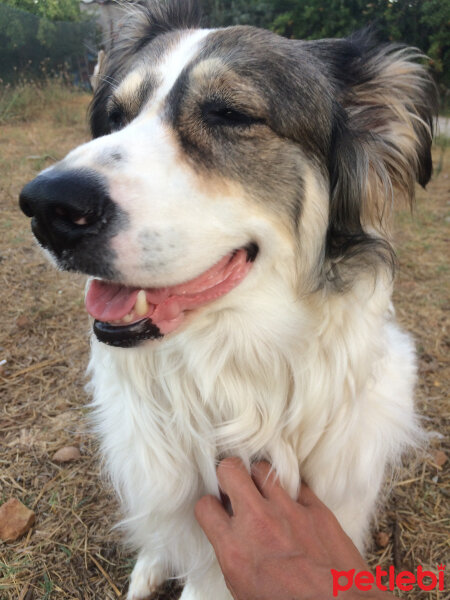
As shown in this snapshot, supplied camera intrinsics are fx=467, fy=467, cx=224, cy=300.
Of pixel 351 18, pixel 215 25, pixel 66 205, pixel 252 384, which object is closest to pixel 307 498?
pixel 252 384

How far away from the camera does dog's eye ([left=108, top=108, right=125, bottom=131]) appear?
185 centimetres

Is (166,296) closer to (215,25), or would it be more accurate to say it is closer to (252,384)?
(252,384)

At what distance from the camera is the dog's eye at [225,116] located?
5.21ft

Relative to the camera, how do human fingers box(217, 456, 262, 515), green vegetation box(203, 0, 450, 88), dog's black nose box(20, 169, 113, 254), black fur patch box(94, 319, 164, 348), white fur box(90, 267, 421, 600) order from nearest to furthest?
dog's black nose box(20, 169, 113, 254) → black fur patch box(94, 319, 164, 348) → human fingers box(217, 456, 262, 515) → white fur box(90, 267, 421, 600) → green vegetation box(203, 0, 450, 88)

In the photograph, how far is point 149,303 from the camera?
1.48m

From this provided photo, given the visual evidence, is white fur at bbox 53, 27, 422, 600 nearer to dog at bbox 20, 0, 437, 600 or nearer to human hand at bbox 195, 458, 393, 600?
dog at bbox 20, 0, 437, 600

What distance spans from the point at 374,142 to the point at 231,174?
586 millimetres

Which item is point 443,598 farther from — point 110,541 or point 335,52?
point 335,52

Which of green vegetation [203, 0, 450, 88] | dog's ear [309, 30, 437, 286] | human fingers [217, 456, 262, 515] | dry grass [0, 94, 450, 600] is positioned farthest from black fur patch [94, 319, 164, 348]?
green vegetation [203, 0, 450, 88]

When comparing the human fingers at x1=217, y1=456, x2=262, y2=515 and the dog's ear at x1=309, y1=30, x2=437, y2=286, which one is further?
the dog's ear at x1=309, y1=30, x2=437, y2=286

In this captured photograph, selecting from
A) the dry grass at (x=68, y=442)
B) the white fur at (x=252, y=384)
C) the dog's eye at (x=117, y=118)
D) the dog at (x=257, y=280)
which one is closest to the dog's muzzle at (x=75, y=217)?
the dog at (x=257, y=280)

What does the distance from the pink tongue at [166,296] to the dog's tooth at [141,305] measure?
1 cm

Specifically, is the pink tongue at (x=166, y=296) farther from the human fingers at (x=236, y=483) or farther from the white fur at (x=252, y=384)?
the human fingers at (x=236, y=483)

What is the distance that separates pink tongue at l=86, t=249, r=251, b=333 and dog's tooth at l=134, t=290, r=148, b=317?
0.4 inches
